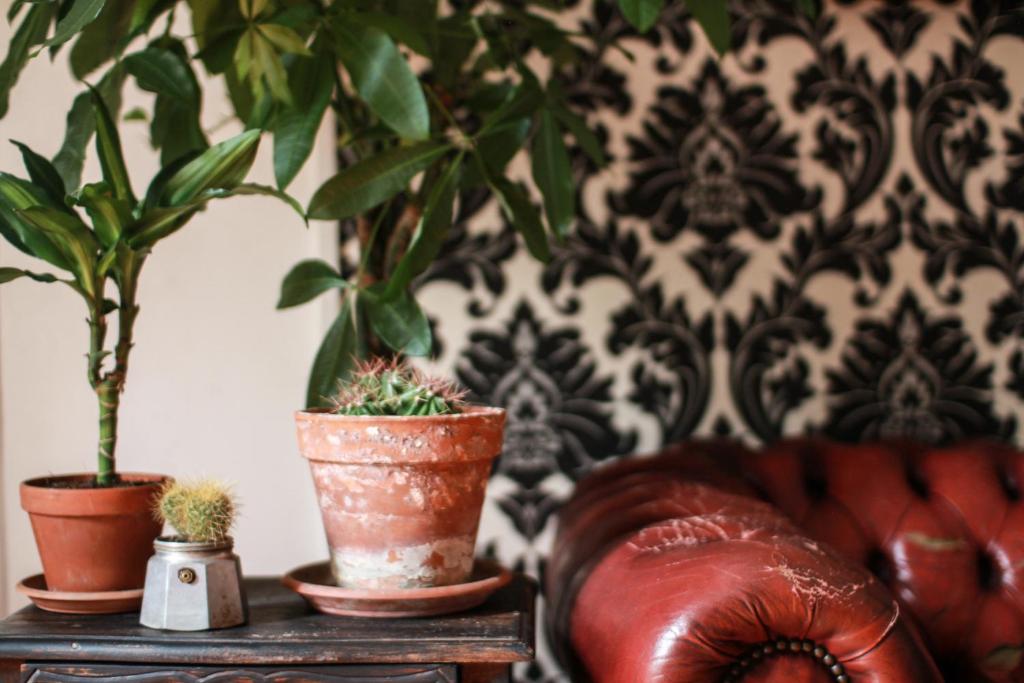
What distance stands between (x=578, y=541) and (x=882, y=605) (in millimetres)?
459

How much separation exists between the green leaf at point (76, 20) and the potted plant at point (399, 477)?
46 centimetres

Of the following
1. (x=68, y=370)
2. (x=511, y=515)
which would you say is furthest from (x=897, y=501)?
(x=68, y=370)

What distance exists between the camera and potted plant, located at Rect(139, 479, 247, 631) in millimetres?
1062

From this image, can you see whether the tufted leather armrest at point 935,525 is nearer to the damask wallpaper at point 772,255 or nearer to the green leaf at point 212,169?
the damask wallpaper at point 772,255

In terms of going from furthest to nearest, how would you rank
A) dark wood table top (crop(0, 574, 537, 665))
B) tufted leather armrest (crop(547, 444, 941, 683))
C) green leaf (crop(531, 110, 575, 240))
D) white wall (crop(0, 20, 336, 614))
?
white wall (crop(0, 20, 336, 614))
green leaf (crop(531, 110, 575, 240))
dark wood table top (crop(0, 574, 537, 665))
tufted leather armrest (crop(547, 444, 941, 683))

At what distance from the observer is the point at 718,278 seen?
1.77 m

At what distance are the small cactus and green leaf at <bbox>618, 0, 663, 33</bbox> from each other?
2.33 ft

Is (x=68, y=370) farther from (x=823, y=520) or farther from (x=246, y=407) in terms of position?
(x=823, y=520)

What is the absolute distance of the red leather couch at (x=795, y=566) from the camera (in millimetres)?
925

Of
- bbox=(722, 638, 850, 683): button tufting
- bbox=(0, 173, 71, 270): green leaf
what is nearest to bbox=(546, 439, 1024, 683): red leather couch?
bbox=(722, 638, 850, 683): button tufting

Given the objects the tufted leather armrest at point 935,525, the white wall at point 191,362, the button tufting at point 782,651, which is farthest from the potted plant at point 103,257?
the tufted leather armrest at point 935,525

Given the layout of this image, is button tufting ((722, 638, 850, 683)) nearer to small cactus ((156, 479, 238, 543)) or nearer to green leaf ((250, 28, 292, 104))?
small cactus ((156, 479, 238, 543))

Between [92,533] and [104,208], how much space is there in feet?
1.19

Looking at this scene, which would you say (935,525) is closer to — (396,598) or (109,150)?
(396,598)
